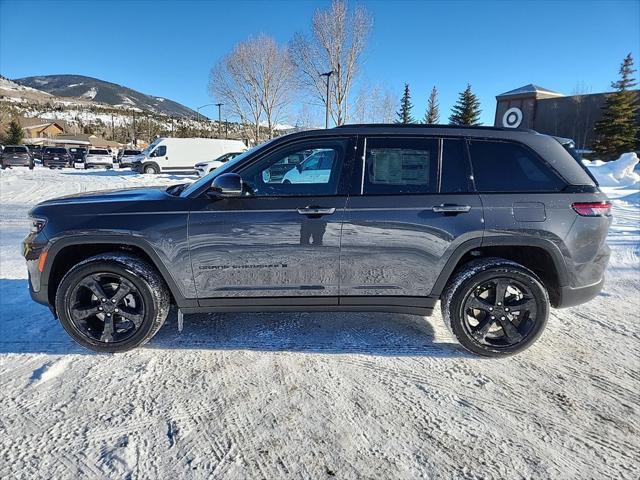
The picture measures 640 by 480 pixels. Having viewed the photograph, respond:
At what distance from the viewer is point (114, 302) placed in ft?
9.64

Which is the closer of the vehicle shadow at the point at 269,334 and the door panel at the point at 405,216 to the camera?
the door panel at the point at 405,216

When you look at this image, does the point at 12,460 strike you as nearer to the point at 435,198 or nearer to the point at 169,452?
the point at 169,452

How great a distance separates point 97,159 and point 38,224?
111ft

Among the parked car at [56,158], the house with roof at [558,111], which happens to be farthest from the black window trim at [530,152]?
the house with roof at [558,111]

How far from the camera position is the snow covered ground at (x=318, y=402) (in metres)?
1.97

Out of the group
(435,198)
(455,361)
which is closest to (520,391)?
(455,361)

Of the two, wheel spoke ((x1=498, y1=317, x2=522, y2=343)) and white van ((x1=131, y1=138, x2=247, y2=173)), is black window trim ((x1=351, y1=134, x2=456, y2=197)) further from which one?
white van ((x1=131, y1=138, x2=247, y2=173))

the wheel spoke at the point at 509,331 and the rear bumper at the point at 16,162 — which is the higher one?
the rear bumper at the point at 16,162

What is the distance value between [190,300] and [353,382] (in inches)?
55.9

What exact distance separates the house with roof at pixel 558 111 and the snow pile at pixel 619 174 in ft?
68.1

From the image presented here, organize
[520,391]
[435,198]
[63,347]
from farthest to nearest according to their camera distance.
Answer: [63,347]
[435,198]
[520,391]

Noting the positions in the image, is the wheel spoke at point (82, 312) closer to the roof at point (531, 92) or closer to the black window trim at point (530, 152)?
the black window trim at point (530, 152)

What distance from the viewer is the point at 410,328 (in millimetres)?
3467

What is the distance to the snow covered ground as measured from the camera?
77.5 inches
